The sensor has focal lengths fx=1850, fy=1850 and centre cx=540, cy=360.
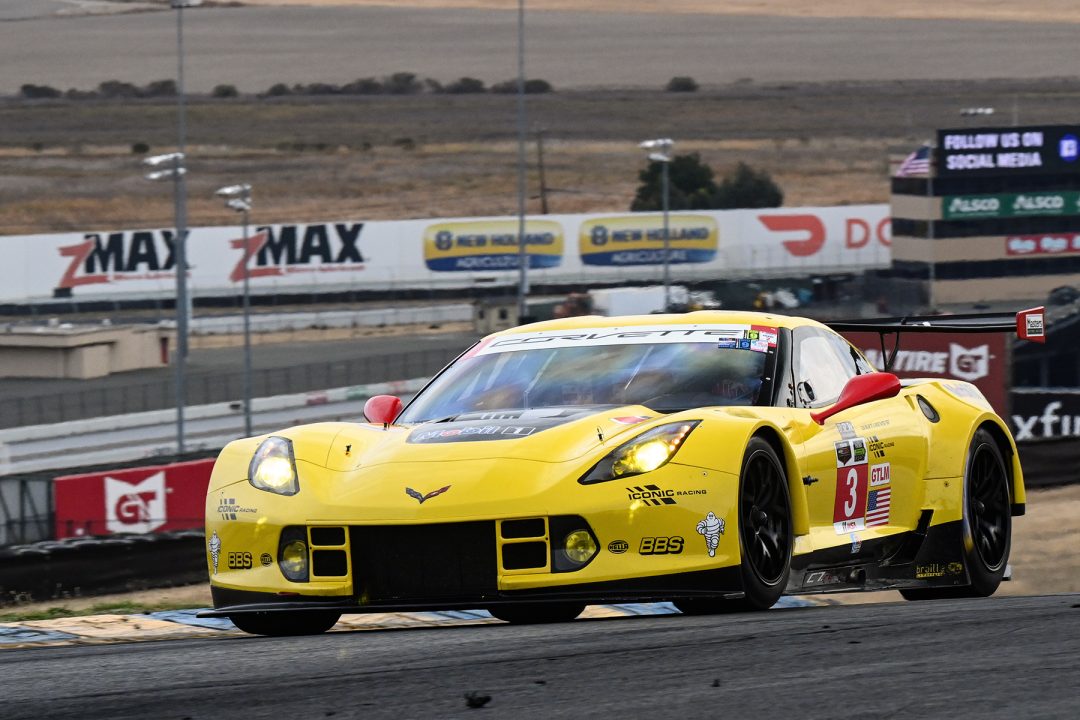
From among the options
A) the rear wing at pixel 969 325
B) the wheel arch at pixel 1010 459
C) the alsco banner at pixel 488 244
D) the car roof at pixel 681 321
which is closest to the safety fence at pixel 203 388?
the alsco banner at pixel 488 244

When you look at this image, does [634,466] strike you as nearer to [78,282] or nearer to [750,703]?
[750,703]

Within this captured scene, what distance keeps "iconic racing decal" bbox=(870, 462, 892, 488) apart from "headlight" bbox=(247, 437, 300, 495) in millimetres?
2510

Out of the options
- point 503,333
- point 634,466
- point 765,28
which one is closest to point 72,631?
point 503,333

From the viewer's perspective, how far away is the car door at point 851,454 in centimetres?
741

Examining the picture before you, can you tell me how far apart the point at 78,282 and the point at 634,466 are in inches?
2383

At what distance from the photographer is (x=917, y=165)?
76.9m

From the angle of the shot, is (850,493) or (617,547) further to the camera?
(850,493)

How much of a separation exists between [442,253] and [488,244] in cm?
183

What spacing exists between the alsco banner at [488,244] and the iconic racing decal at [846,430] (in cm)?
6360

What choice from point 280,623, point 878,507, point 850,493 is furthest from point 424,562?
point 878,507

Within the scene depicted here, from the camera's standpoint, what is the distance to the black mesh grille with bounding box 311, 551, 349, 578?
6.52 meters

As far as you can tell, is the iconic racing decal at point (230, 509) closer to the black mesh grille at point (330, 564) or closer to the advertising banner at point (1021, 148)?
the black mesh grille at point (330, 564)

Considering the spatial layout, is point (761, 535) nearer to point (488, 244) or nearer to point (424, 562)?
point (424, 562)

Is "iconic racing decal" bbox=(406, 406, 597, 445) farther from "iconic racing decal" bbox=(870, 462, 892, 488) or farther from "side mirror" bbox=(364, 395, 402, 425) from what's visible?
"iconic racing decal" bbox=(870, 462, 892, 488)
